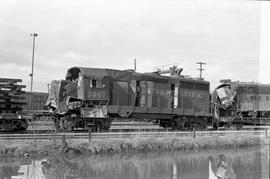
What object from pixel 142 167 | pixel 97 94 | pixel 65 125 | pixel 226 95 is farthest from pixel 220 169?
pixel 226 95

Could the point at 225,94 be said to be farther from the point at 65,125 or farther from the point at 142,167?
the point at 142,167

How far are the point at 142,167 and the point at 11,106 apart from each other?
8749 mm

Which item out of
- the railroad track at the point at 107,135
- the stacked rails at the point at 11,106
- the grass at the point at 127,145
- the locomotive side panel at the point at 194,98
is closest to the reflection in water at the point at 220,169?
the grass at the point at 127,145

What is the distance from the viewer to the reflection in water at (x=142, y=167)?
1034 cm

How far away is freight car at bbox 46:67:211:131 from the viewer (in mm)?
18922

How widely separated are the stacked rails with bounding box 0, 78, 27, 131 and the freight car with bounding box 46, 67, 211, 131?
2.20 metres

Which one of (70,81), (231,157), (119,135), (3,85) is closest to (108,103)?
(70,81)

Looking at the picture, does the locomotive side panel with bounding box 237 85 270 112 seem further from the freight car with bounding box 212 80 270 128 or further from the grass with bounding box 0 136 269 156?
the grass with bounding box 0 136 269 156

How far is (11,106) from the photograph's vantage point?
17.7 m

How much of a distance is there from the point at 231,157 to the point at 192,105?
28.3 feet

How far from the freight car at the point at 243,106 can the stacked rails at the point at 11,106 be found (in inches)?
528

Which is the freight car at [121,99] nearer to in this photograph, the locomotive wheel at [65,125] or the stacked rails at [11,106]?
the locomotive wheel at [65,125]

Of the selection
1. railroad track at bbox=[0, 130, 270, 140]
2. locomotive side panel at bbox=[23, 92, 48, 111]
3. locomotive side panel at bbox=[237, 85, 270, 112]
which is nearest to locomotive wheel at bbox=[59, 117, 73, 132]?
railroad track at bbox=[0, 130, 270, 140]

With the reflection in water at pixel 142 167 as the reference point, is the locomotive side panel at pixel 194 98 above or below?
above
